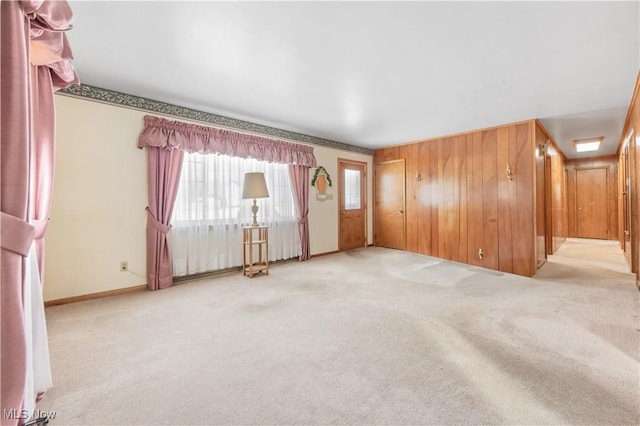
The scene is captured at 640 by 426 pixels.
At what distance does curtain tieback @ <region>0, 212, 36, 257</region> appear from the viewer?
3.40ft

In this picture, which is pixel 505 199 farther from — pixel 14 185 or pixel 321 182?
pixel 14 185

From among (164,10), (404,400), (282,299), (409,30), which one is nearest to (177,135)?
(164,10)

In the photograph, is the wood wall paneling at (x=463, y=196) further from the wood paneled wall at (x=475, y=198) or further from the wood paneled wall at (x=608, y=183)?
the wood paneled wall at (x=608, y=183)

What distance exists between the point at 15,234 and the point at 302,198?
421 centimetres

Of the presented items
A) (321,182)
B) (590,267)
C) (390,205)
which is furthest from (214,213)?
(590,267)

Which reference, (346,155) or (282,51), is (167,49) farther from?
(346,155)

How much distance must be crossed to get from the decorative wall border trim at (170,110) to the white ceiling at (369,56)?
0.42 ft

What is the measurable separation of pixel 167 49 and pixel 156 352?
96.9 inches

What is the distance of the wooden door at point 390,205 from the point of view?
612cm

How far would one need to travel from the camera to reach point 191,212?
390 cm

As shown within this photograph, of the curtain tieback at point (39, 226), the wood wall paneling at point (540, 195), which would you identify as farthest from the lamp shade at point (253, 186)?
the wood wall paneling at point (540, 195)

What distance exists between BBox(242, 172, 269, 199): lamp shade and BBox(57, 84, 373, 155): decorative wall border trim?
2.95 ft

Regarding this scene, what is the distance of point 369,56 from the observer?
2420 millimetres

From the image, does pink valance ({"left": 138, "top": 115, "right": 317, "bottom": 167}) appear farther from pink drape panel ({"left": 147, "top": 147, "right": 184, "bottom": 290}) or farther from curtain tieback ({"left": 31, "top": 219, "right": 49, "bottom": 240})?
curtain tieback ({"left": 31, "top": 219, "right": 49, "bottom": 240})
